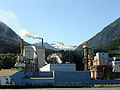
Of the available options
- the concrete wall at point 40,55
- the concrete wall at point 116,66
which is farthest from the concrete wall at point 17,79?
the concrete wall at point 116,66

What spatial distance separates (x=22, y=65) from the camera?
7925 cm

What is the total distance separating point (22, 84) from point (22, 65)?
13.1 metres

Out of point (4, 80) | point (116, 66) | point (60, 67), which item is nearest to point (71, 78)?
point (60, 67)

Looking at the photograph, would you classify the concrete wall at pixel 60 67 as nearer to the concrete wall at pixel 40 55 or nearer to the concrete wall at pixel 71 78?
the concrete wall at pixel 71 78

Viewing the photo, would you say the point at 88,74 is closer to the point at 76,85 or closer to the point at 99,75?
the point at 76,85

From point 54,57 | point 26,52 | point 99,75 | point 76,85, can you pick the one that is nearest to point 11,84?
point 76,85

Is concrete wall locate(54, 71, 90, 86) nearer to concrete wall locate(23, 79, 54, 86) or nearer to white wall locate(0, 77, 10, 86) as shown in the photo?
concrete wall locate(23, 79, 54, 86)

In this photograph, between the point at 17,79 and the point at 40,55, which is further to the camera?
the point at 40,55

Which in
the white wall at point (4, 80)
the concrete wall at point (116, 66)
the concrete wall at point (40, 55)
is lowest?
the white wall at point (4, 80)

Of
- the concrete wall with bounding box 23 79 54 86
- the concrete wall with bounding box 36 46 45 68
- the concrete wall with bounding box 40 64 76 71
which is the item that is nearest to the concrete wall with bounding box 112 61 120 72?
the concrete wall with bounding box 40 64 76 71

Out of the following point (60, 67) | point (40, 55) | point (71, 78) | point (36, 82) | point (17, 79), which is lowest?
point (36, 82)

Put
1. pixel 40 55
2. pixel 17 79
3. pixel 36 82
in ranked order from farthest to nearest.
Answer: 1. pixel 40 55
2. pixel 36 82
3. pixel 17 79

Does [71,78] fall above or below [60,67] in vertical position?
below

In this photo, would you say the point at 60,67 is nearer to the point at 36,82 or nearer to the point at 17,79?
the point at 36,82
